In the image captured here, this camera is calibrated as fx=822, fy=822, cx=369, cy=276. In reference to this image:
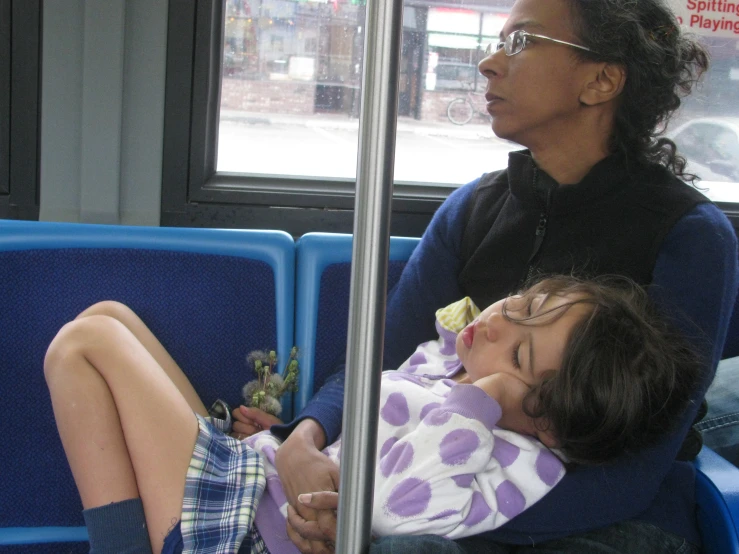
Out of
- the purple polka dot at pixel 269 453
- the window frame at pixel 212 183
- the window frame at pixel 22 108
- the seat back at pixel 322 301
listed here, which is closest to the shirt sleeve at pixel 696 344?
the purple polka dot at pixel 269 453

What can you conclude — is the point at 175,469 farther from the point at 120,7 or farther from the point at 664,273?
the point at 120,7

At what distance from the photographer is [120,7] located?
2.23 metres

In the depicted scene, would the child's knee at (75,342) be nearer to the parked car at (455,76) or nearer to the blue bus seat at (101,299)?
the blue bus seat at (101,299)

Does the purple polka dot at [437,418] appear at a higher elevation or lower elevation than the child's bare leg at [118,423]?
higher

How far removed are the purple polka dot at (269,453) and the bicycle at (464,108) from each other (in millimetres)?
1366

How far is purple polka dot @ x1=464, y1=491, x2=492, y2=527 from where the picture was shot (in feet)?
4.25

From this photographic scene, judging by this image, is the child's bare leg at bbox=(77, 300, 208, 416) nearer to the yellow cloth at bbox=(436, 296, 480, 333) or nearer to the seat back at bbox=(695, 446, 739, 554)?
the yellow cloth at bbox=(436, 296, 480, 333)

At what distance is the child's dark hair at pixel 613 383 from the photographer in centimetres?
133

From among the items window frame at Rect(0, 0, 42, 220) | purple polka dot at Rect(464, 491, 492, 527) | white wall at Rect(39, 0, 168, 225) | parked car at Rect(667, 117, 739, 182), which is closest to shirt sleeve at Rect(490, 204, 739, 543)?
purple polka dot at Rect(464, 491, 492, 527)

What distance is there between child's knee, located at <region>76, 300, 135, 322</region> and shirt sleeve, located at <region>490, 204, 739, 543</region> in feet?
3.24

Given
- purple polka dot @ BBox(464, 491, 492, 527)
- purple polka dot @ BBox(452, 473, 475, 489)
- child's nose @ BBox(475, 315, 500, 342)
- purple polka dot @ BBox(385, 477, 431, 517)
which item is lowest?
purple polka dot @ BBox(464, 491, 492, 527)

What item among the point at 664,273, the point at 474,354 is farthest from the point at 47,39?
the point at 664,273

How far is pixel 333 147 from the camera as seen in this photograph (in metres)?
2.62

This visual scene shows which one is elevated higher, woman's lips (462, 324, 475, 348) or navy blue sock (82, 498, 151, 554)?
woman's lips (462, 324, 475, 348)
